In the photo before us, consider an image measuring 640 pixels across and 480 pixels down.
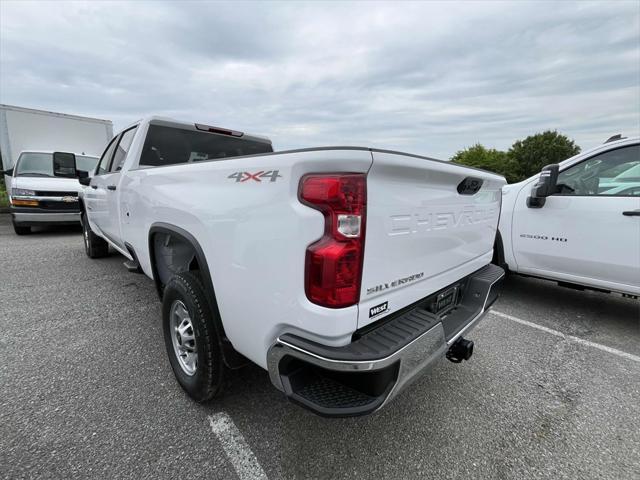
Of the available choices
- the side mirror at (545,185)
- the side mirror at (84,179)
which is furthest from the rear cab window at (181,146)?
the side mirror at (545,185)

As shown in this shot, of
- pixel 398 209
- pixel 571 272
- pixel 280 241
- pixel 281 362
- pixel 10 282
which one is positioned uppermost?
pixel 398 209

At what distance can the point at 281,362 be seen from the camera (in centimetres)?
150

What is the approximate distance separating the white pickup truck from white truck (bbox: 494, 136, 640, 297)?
1.85m

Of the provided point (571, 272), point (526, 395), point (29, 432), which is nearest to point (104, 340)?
point (29, 432)

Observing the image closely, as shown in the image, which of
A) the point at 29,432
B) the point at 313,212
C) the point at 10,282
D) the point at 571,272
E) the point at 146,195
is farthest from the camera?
the point at 10,282

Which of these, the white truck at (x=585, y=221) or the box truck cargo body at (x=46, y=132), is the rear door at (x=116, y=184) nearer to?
the white truck at (x=585, y=221)

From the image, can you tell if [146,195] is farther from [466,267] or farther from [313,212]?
[466,267]

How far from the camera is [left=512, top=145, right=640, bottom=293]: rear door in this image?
11.0 ft

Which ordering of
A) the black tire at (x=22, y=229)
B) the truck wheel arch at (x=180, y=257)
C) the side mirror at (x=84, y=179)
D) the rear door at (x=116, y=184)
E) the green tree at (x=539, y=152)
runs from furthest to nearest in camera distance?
the green tree at (x=539, y=152), the black tire at (x=22, y=229), the side mirror at (x=84, y=179), the rear door at (x=116, y=184), the truck wheel arch at (x=180, y=257)

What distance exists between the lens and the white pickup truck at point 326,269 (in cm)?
137

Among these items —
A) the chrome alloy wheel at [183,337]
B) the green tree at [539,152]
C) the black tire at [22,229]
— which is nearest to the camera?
the chrome alloy wheel at [183,337]

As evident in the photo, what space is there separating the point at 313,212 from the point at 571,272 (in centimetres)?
373

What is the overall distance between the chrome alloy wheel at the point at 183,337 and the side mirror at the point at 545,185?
12.7 feet

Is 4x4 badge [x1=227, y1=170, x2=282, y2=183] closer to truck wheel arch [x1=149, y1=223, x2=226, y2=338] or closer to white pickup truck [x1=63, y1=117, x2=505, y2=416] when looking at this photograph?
white pickup truck [x1=63, y1=117, x2=505, y2=416]
